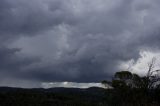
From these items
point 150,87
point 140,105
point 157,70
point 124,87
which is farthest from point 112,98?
point 140,105

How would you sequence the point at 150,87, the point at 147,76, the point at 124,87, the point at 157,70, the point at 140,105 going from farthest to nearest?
the point at 124,87 < the point at 150,87 < the point at 147,76 < the point at 157,70 < the point at 140,105

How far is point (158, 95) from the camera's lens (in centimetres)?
6431

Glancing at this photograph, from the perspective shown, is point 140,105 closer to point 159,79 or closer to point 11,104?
point 159,79

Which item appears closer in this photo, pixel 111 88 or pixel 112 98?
pixel 112 98

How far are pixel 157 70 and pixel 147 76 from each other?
508 cm

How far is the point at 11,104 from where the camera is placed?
280 ft

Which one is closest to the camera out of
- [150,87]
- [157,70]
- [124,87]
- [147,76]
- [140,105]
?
[140,105]

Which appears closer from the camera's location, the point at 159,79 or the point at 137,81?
the point at 159,79

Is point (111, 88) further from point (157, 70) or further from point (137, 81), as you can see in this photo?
point (157, 70)

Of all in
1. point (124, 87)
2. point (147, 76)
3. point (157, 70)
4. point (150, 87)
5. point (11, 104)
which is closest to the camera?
point (157, 70)

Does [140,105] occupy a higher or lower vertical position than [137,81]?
lower

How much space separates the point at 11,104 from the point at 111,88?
24479 millimetres

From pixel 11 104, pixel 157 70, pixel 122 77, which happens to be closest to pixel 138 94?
pixel 157 70

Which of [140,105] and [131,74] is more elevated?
[131,74]
